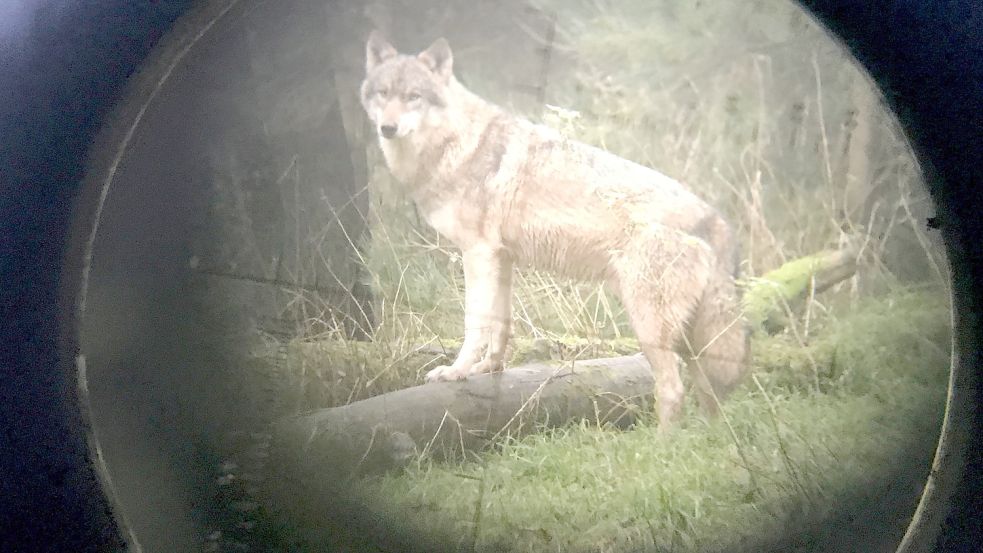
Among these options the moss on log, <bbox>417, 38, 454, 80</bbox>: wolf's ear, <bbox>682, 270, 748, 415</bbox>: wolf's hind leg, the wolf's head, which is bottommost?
<bbox>682, 270, 748, 415</bbox>: wolf's hind leg

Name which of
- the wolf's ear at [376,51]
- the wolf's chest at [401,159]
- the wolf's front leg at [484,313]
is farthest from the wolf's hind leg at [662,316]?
the wolf's ear at [376,51]

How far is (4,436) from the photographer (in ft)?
4.31

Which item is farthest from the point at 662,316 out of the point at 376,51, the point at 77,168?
Result: the point at 77,168

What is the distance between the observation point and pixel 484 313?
1.18 metres

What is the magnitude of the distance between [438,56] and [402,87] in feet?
0.22

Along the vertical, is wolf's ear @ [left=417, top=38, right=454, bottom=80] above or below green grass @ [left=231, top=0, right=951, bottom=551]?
above

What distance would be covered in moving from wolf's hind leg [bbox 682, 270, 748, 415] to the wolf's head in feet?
1.51

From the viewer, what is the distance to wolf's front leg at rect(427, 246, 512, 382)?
1169mm

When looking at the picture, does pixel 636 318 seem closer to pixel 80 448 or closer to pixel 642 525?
pixel 642 525

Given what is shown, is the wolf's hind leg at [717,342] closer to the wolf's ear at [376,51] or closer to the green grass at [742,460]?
the green grass at [742,460]

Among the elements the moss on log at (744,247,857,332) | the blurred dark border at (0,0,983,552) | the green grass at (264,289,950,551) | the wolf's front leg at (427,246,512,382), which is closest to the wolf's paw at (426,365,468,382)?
the wolf's front leg at (427,246,512,382)

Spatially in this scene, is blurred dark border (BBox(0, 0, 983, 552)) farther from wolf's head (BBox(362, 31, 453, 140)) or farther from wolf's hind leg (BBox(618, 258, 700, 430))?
wolf's hind leg (BBox(618, 258, 700, 430))

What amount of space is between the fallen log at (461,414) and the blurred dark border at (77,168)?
1.23 ft

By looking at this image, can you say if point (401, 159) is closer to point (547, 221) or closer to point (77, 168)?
point (547, 221)
